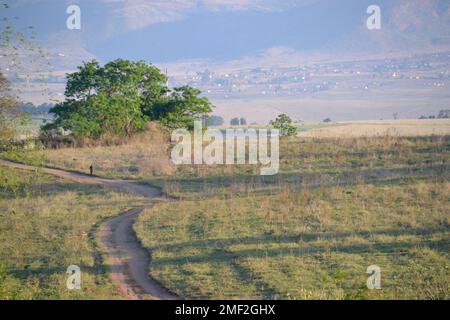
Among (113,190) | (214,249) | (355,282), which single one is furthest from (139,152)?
(355,282)

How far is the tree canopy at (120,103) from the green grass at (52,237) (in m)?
12.9

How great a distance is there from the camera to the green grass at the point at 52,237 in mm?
14230

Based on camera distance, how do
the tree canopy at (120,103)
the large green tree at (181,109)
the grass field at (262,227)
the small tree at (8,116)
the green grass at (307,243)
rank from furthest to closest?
1. the large green tree at (181,109)
2. the tree canopy at (120,103)
3. the small tree at (8,116)
4. the grass field at (262,227)
5. the green grass at (307,243)

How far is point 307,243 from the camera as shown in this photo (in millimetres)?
16719

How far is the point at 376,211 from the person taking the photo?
1977 centimetres

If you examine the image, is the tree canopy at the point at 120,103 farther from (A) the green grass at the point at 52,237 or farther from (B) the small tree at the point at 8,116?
(B) the small tree at the point at 8,116

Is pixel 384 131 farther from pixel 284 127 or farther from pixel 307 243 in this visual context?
pixel 307 243

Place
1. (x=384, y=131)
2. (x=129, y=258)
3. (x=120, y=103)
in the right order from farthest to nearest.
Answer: (x=384, y=131) → (x=120, y=103) → (x=129, y=258)

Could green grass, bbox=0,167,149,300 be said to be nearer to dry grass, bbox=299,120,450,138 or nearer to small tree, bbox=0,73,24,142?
small tree, bbox=0,73,24,142

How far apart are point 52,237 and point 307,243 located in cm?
689

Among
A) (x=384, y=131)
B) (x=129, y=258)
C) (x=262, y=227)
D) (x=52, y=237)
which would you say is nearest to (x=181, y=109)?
(x=384, y=131)

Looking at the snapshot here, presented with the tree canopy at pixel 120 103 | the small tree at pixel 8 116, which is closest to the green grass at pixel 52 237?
the small tree at pixel 8 116

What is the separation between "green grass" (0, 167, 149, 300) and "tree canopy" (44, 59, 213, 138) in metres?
12.9

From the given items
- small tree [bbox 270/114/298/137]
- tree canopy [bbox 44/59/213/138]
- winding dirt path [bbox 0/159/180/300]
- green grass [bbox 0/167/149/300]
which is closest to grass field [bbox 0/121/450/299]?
green grass [bbox 0/167/149/300]
